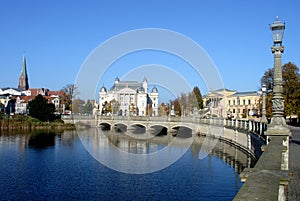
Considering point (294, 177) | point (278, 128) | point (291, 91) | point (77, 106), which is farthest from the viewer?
point (77, 106)

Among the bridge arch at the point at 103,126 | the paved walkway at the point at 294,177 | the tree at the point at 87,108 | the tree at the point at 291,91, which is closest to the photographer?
the paved walkway at the point at 294,177

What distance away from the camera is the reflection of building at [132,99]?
106 meters

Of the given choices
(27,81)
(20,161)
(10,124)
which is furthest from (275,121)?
(27,81)

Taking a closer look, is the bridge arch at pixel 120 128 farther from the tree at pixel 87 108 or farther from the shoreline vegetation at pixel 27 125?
the tree at pixel 87 108

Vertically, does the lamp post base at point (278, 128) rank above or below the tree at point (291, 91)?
below

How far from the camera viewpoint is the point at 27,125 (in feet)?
241

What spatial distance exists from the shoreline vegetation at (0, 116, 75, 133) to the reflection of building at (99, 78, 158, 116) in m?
25.1

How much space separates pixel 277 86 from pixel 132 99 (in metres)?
98.9

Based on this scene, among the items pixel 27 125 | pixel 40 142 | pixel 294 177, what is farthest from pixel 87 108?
pixel 294 177

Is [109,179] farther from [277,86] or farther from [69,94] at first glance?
[69,94]

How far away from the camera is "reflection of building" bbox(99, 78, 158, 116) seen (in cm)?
10550

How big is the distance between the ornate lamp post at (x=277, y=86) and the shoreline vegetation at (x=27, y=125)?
6595 cm

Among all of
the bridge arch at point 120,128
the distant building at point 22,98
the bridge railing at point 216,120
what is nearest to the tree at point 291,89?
the bridge railing at point 216,120

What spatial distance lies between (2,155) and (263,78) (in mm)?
41954
